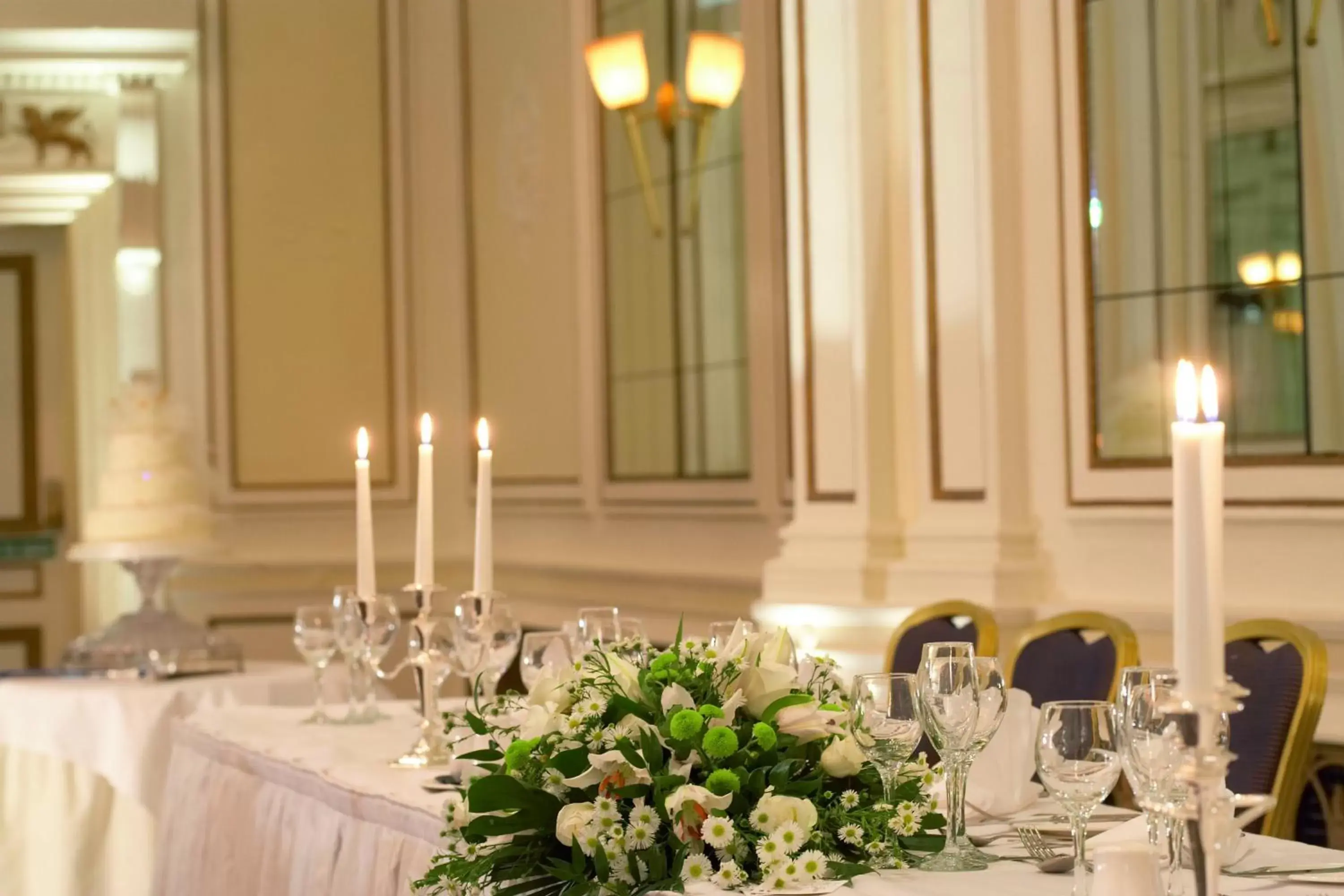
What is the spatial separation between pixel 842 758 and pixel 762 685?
0.10 meters

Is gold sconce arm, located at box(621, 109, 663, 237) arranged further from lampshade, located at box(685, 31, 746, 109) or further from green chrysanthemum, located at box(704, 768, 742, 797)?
green chrysanthemum, located at box(704, 768, 742, 797)

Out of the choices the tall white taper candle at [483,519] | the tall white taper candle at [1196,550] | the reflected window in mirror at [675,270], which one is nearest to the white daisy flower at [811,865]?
the tall white taper candle at [1196,550]

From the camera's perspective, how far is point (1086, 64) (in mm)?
3547

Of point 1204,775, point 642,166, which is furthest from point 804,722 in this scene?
point 642,166

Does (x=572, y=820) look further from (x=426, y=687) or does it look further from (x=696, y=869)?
(x=426, y=687)

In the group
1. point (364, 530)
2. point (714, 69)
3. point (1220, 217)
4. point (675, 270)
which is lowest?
point (364, 530)

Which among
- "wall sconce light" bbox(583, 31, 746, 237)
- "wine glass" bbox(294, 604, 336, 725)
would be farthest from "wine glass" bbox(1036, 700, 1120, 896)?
"wall sconce light" bbox(583, 31, 746, 237)

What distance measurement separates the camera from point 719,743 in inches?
61.9

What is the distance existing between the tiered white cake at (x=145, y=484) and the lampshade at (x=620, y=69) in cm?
155

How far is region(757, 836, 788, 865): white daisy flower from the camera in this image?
152 cm

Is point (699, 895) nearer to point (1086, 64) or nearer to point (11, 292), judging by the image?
point (1086, 64)

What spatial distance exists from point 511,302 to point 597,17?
1.07 m

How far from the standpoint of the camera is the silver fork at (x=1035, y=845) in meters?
1.68

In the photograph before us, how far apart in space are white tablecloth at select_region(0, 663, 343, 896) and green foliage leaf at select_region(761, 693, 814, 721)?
2635mm
